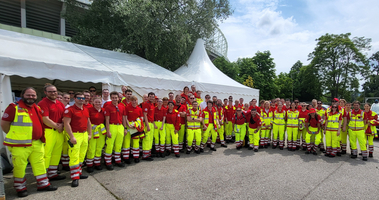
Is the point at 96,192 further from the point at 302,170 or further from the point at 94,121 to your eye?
the point at 302,170

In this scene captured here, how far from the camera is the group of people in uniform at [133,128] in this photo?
3.31 meters

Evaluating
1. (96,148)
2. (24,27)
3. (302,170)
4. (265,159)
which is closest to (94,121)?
(96,148)

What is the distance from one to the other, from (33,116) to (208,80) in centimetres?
776

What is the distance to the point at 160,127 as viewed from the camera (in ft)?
18.9

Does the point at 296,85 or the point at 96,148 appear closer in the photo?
the point at 96,148

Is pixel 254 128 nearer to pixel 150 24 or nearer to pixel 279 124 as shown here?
pixel 279 124

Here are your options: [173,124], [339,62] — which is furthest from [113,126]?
[339,62]

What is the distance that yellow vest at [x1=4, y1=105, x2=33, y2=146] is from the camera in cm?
314

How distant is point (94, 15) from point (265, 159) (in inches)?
612

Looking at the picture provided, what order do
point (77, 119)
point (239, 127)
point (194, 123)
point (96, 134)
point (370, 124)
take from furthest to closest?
point (239, 127), point (194, 123), point (370, 124), point (96, 134), point (77, 119)

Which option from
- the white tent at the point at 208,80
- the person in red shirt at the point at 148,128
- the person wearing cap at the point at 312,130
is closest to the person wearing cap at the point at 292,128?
the person wearing cap at the point at 312,130

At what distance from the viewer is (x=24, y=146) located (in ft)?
10.5

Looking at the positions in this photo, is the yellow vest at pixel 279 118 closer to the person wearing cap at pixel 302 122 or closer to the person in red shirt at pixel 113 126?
the person wearing cap at pixel 302 122

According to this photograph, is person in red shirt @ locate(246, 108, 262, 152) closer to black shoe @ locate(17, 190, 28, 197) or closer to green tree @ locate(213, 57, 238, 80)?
black shoe @ locate(17, 190, 28, 197)
